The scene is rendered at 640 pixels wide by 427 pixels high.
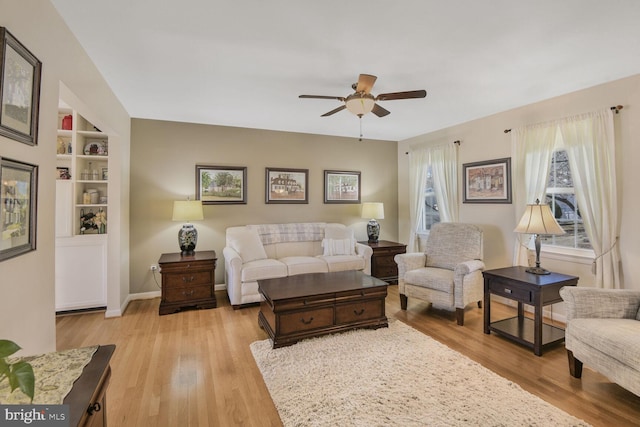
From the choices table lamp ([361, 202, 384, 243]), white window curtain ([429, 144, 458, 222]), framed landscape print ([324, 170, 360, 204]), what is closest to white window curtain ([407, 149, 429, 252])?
white window curtain ([429, 144, 458, 222])

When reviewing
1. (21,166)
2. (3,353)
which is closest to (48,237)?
(21,166)

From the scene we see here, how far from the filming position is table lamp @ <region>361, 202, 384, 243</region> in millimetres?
5020

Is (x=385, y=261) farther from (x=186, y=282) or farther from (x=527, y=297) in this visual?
(x=186, y=282)

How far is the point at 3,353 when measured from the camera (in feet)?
2.19

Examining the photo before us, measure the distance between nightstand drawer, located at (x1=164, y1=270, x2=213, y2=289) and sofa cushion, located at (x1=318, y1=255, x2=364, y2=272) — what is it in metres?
1.57

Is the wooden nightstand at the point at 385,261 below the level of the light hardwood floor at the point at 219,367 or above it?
above

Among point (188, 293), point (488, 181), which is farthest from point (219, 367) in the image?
point (488, 181)

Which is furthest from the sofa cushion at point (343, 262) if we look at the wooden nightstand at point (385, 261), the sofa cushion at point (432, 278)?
the sofa cushion at point (432, 278)

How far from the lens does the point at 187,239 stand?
4059 millimetres

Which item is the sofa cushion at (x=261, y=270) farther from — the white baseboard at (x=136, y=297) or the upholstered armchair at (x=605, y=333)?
the upholstered armchair at (x=605, y=333)

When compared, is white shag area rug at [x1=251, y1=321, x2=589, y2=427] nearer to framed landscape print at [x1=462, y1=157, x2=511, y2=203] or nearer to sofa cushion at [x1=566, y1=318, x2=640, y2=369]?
sofa cushion at [x1=566, y1=318, x2=640, y2=369]

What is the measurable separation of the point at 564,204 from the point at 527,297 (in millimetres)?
1440

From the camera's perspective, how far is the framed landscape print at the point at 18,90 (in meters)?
1.31

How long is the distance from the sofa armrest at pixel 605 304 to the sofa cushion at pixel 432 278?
1141 millimetres
